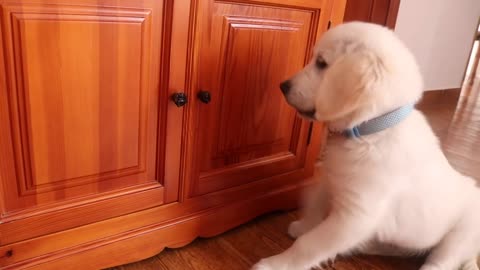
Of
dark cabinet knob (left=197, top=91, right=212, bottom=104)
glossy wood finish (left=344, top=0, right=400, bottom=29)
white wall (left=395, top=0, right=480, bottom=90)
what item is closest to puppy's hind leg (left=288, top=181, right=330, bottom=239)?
dark cabinet knob (left=197, top=91, right=212, bottom=104)

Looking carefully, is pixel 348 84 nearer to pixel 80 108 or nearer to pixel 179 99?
pixel 179 99

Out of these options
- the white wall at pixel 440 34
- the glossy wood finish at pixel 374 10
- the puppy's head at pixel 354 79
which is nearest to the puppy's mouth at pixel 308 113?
the puppy's head at pixel 354 79

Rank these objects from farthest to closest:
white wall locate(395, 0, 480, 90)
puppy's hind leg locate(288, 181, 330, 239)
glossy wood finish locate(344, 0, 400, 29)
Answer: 1. white wall locate(395, 0, 480, 90)
2. glossy wood finish locate(344, 0, 400, 29)
3. puppy's hind leg locate(288, 181, 330, 239)

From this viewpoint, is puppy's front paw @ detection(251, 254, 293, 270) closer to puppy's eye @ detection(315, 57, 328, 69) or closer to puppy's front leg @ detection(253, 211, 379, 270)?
puppy's front leg @ detection(253, 211, 379, 270)

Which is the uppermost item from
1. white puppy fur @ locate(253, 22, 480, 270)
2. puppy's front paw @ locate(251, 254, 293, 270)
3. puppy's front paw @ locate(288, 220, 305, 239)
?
white puppy fur @ locate(253, 22, 480, 270)

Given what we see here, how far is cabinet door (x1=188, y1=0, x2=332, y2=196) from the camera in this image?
1.09 meters

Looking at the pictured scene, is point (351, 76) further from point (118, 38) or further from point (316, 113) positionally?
point (118, 38)

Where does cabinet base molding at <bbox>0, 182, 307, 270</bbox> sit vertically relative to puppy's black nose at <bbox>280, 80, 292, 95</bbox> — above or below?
below

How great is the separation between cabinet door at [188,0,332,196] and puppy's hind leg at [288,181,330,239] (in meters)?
0.15

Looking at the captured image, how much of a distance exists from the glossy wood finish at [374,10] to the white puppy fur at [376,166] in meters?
1.46

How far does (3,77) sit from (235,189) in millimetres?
730

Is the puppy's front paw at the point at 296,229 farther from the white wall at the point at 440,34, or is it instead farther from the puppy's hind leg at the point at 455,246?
the white wall at the point at 440,34

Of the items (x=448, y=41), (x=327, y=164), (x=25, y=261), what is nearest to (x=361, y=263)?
(x=327, y=164)

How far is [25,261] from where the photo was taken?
96 centimetres
